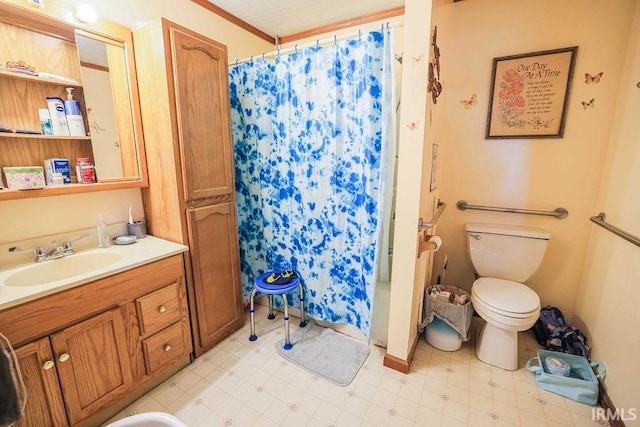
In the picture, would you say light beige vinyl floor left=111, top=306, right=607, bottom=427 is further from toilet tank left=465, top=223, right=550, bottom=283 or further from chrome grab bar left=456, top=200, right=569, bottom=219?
chrome grab bar left=456, top=200, right=569, bottom=219

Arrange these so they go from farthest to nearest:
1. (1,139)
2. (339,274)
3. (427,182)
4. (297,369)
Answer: (339,274) < (297,369) < (427,182) < (1,139)

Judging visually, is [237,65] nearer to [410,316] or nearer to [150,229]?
[150,229]

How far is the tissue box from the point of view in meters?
1.26

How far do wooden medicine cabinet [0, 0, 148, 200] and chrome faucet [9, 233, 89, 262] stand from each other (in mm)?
289

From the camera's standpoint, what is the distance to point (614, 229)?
1479 millimetres

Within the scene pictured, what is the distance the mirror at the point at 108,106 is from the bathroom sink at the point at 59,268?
0.44m

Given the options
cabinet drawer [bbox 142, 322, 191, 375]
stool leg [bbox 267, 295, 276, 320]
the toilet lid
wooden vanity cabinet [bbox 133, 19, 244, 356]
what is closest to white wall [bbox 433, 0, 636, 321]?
the toilet lid

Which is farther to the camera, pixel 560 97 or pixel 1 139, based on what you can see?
pixel 560 97

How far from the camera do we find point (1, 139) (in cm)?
128

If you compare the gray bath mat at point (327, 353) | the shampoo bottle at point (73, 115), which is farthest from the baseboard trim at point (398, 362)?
the shampoo bottle at point (73, 115)

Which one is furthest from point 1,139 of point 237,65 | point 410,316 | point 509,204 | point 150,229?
point 509,204

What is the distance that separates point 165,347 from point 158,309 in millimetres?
250

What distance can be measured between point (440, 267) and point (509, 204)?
0.72 m

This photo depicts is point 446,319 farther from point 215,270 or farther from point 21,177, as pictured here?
point 21,177
